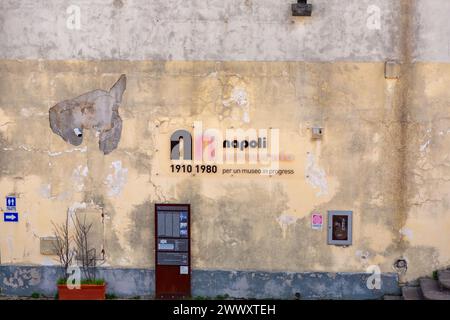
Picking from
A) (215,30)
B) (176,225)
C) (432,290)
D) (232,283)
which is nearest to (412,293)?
(432,290)

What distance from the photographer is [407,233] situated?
37.3ft

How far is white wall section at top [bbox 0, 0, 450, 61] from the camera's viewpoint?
11.2 meters

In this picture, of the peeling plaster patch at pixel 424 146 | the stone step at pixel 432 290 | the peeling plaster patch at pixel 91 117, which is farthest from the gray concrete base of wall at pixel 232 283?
the peeling plaster patch at pixel 91 117

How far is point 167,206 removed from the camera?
1160cm

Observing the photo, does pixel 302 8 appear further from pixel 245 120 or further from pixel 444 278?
pixel 444 278

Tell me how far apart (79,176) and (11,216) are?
1496 millimetres

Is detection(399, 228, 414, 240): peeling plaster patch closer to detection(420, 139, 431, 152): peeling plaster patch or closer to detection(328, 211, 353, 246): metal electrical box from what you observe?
detection(328, 211, 353, 246): metal electrical box

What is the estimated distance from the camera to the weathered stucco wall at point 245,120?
1125cm

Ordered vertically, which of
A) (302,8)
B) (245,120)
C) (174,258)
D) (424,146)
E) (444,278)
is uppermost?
(302,8)

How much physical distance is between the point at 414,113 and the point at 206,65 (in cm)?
380

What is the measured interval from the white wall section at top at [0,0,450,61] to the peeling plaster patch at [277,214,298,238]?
9.35 feet

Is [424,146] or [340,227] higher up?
[424,146]

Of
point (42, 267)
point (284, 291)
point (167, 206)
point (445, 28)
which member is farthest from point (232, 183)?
point (445, 28)
